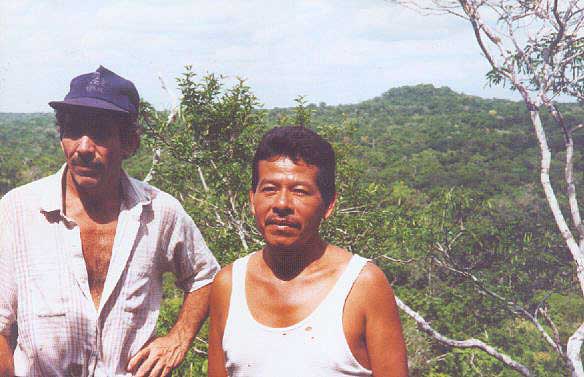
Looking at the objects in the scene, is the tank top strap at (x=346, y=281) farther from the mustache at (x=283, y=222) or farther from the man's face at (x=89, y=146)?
the man's face at (x=89, y=146)

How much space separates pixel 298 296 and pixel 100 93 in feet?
3.10

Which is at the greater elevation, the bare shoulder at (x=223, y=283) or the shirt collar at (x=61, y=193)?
the shirt collar at (x=61, y=193)

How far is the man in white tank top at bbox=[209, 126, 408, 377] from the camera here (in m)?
1.67

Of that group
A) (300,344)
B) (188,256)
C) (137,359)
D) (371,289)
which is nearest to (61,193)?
(188,256)

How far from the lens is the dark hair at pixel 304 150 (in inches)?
70.3

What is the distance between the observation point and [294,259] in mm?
1850

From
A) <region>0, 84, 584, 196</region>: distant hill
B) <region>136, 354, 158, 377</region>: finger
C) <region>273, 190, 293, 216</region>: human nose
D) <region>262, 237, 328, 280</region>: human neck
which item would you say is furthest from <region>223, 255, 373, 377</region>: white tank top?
<region>0, 84, 584, 196</region>: distant hill

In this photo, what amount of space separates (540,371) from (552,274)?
23.6 feet

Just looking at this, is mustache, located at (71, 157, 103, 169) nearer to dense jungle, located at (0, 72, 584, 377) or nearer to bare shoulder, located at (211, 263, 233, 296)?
bare shoulder, located at (211, 263, 233, 296)

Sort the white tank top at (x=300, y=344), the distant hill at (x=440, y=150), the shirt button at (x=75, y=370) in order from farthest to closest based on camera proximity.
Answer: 1. the distant hill at (x=440, y=150)
2. the shirt button at (x=75, y=370)
3. the white tank top at (x=300, y=344)

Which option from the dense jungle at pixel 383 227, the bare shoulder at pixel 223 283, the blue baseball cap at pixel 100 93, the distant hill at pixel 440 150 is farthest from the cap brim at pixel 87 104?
the distant hill at pixel 440 150

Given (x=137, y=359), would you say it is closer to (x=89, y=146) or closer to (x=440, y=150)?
(x=89, y=146)

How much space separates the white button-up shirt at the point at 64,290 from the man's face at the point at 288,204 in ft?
1.80

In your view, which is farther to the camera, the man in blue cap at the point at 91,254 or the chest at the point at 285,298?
the man in blue cap at the point at 91,254
